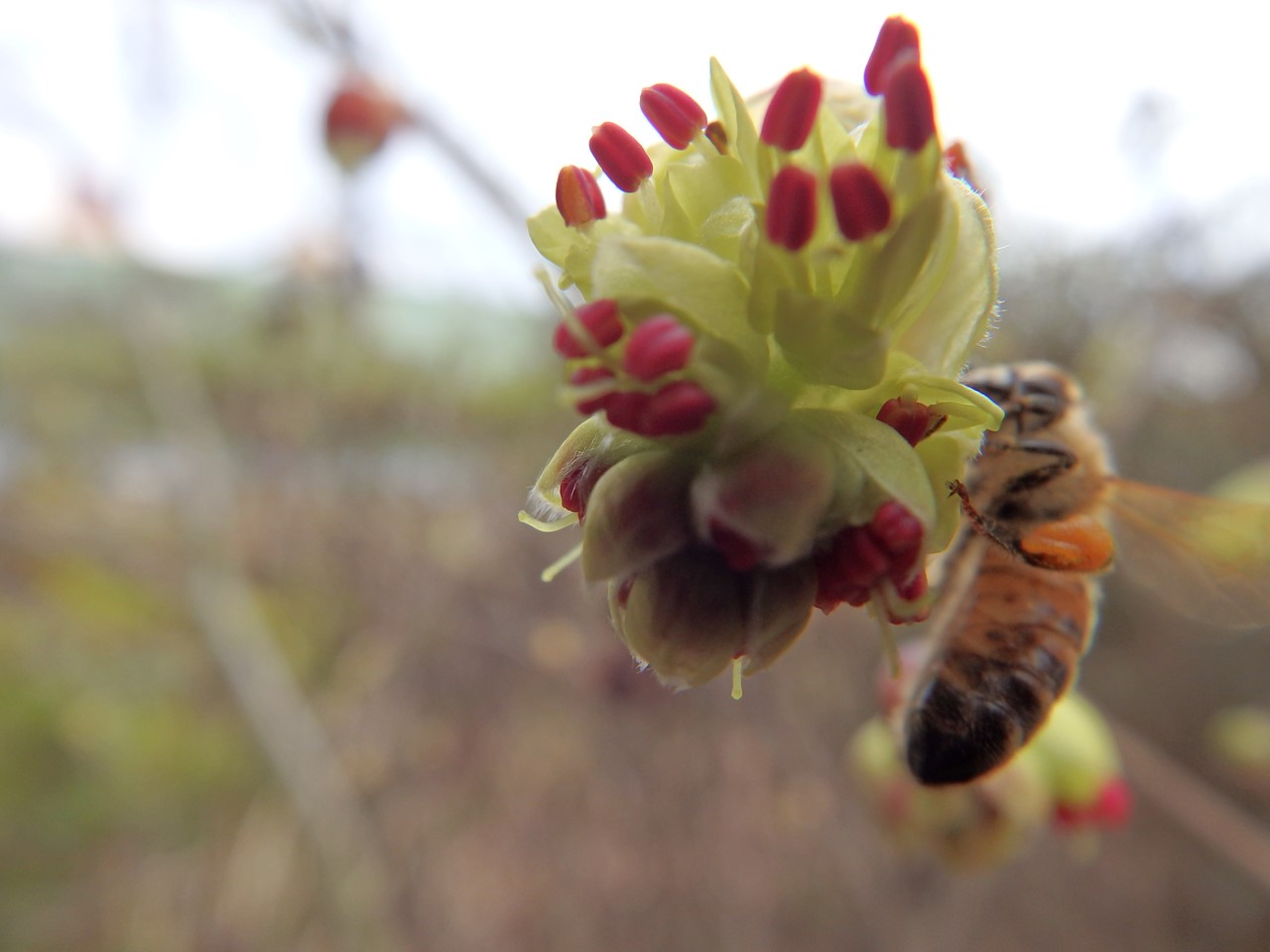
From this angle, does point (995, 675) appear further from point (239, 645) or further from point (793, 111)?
point (239, 645)

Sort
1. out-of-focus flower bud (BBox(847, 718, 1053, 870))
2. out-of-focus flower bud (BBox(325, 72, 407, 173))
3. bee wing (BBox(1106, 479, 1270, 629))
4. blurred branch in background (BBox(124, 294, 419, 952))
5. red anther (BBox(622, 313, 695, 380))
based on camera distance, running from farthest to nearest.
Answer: blurred branch in background (BBox(124, 294, 419, 952)) → out-of-focus flower bud (BBox(325, 72, 407, 173)) → out-of-focus flower bud (BBox(847, 718, 1053, 870)) → bee wing (BBox(1106, 479, 1270, 629)) → red anther (BBox(622, 313, 695, 380))

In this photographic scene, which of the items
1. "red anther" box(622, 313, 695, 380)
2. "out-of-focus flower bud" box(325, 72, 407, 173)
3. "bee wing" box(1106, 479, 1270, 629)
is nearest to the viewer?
"red anther" box(622, 313, 695, 380)

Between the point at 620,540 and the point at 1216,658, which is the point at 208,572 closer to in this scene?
the point at 620,540

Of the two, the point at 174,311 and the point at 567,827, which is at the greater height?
the point at 174,311

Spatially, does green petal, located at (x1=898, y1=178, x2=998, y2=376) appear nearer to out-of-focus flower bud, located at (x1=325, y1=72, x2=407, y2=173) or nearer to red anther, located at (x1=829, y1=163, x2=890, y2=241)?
red anther, located at (x1=829, y1=163, x2=890, y2=241)

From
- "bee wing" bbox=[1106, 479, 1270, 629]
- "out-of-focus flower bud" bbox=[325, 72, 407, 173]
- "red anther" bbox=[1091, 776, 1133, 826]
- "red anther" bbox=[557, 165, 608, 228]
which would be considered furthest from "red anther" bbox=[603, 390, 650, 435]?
"out-of-focus flower bud" bbox=[325, 72, 407, 173]

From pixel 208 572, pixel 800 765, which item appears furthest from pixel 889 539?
pixel 800 765
